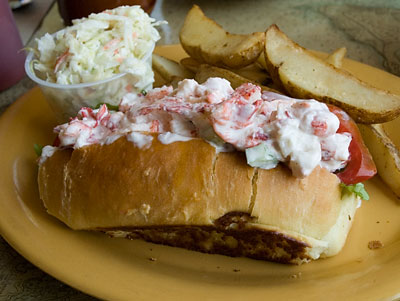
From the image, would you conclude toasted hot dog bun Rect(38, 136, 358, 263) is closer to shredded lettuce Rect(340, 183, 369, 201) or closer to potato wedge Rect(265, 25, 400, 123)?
shredded lettuce Rect(340, 183, 369, 201)

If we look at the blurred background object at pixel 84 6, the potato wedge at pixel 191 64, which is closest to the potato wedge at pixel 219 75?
the potato wedge at pixel 191 64

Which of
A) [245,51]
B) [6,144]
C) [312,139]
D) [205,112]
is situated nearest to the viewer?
[312,139]

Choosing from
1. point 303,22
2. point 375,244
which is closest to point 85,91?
point 375,244

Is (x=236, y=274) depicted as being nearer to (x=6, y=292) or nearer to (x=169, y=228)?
(x=169, y=228)

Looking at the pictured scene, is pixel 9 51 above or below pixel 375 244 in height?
above

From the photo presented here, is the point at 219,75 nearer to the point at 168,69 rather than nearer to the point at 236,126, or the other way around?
the point at 168,69

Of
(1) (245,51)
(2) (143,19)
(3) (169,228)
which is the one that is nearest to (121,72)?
(2) (143,19)

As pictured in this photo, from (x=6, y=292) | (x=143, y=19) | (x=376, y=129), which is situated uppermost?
(x=143, y=19)
